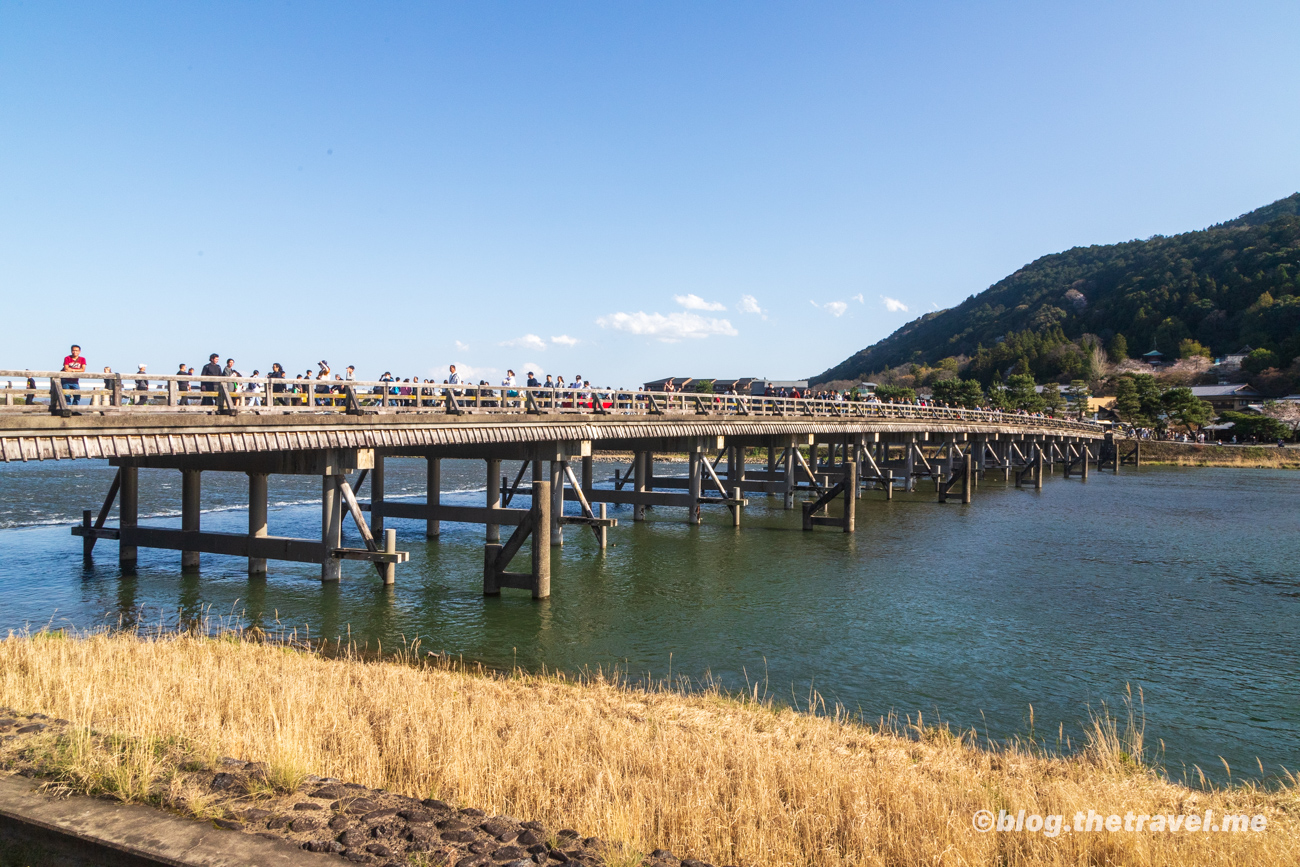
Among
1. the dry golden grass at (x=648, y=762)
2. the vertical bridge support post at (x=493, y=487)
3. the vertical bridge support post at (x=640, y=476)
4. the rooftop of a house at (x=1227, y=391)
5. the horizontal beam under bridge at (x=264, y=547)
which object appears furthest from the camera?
the rooftop of a house at (x=1227, y=391)

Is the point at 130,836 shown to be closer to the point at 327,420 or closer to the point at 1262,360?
the point at 327,420

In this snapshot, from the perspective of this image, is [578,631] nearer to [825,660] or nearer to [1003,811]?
[825,660]

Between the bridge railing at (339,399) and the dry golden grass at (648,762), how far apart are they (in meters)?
3.77

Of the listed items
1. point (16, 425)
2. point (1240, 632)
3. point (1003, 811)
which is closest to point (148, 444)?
point (16, 425)

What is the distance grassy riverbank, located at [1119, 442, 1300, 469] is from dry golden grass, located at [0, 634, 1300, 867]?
83570 millimetres

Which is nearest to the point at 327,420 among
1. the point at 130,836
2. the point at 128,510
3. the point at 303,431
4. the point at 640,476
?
the point at 303,431

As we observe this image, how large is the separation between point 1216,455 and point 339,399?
8748 centimetres

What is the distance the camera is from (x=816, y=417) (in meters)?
36.4

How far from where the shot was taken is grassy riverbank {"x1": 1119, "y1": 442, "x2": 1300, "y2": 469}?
77375mm

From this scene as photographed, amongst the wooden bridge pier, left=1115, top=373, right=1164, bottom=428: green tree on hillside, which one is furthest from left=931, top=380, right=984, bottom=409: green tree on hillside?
the wooden bridge pier

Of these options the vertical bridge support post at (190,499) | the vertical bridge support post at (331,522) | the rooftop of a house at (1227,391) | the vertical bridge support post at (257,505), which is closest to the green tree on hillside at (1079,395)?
the rooftop of a house at (1227,391)

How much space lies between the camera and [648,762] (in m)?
7.27

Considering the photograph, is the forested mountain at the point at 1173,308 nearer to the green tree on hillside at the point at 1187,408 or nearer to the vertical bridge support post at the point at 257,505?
the green tree on hillside at the point at 1187,408

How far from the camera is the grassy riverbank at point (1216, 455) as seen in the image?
77375 millimetres
